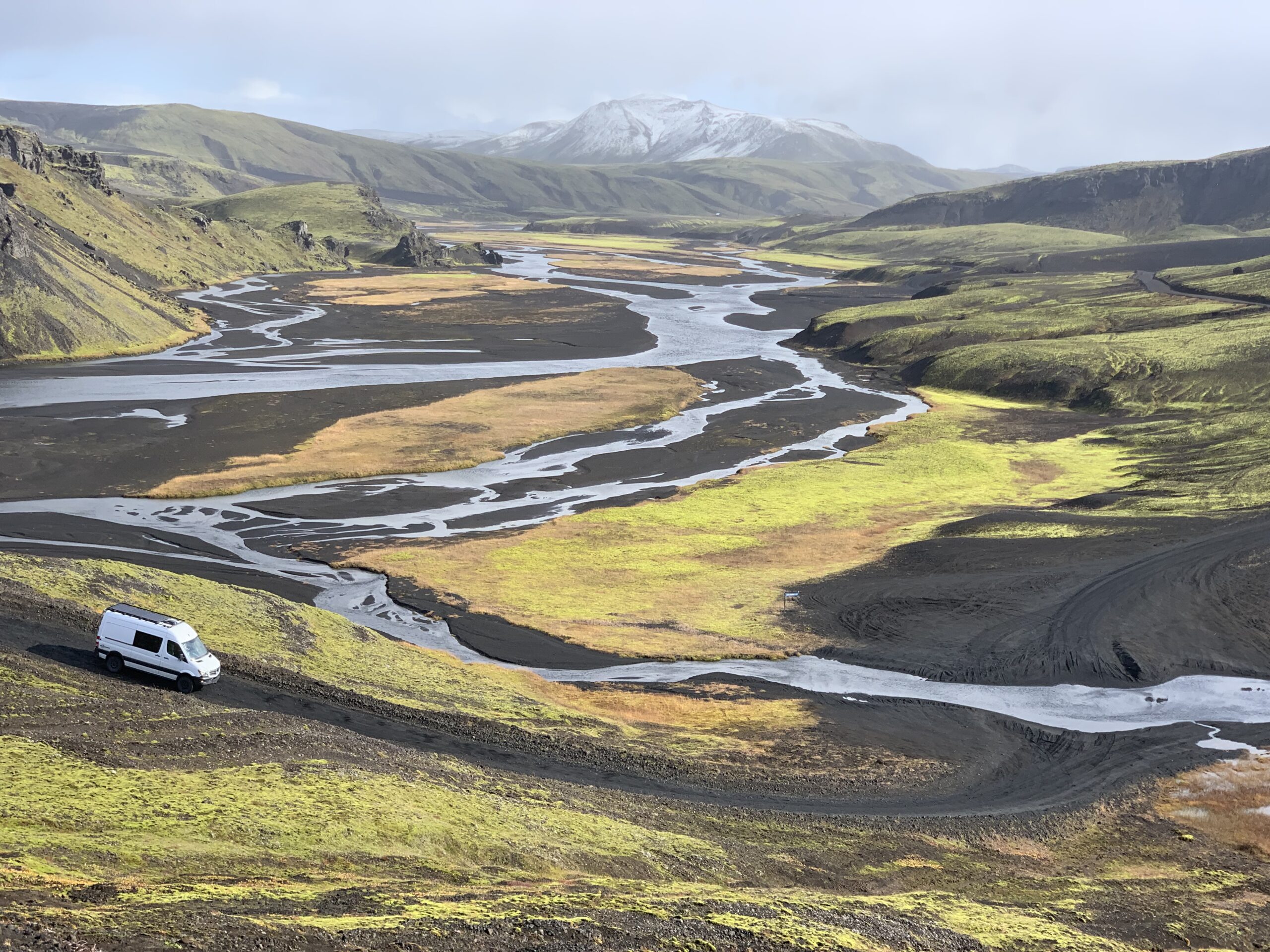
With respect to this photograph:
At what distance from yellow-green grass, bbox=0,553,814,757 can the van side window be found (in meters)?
5.35

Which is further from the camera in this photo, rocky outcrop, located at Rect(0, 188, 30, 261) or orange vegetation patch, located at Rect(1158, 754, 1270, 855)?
rocky outcrop, located at Rect(0, 188, 30, 261)

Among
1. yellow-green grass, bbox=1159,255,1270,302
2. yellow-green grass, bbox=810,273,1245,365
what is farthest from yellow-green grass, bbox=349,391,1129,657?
yellow-green grass, bbox=1159,255,1270,302

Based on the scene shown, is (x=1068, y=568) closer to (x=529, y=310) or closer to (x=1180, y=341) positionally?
(x=1180, y=341)

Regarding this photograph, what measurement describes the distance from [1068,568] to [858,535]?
13416 millimetres

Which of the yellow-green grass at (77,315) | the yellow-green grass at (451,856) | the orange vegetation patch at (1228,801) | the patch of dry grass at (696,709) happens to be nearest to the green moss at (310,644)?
the patch of dry grass at (696,709)

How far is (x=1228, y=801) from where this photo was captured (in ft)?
128

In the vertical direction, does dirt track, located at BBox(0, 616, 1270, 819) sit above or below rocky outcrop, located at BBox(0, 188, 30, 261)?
below

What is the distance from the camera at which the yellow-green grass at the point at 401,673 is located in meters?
40.4

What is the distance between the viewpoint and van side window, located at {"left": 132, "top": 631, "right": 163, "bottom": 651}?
34.9 metres

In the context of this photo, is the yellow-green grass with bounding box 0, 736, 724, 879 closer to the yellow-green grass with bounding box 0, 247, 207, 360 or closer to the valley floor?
the valley floor

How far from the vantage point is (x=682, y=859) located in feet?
95.6

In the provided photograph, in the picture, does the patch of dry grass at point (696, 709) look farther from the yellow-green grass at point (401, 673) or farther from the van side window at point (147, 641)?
the van side window at point (147, 641)

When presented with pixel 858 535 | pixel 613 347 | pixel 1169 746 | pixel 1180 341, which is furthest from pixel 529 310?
pixel 1169 746

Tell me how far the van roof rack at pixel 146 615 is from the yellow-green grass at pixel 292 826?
7.35m
